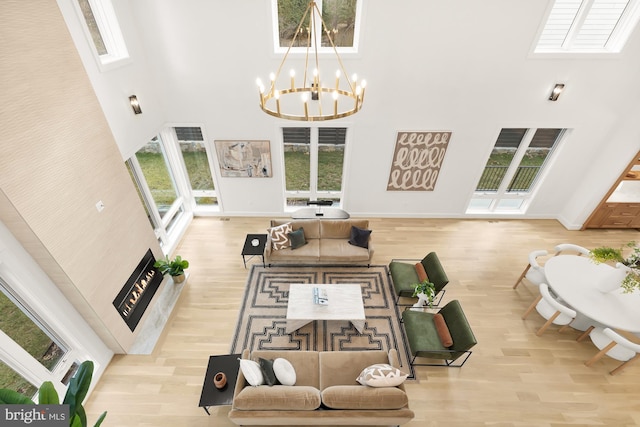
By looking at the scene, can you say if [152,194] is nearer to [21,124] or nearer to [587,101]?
[21,124]

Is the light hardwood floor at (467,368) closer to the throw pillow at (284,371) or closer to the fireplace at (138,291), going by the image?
the fireplace at (138,291)

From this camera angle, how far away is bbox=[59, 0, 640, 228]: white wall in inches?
197

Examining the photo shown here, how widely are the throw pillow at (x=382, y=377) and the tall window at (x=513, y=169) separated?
17.6 feet

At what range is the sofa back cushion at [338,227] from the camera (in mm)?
6113

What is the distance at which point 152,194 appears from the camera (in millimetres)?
5984

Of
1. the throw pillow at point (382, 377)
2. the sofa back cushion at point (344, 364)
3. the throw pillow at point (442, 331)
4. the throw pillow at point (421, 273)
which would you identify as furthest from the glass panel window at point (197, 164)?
the throw pillow at point (442, 331)

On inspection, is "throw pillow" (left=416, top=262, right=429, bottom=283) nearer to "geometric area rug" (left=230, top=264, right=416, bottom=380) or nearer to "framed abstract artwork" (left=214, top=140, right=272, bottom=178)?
"geometric area rug" (left=230, top=264, right=416, bottom=380)

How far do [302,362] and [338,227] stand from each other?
2827mm

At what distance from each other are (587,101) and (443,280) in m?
4.79

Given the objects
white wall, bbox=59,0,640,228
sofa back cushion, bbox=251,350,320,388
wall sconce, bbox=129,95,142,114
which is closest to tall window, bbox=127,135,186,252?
white wall, bbox=59,0,640,228

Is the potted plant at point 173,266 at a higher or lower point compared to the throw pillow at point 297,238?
lower

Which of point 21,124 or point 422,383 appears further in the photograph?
point 422,383

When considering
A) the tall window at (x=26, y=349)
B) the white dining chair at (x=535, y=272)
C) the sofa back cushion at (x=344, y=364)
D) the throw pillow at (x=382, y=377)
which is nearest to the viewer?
the tall window at (x=26, y=349)

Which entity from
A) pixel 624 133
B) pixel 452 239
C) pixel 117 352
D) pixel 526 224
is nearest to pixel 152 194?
pixel 117 352
